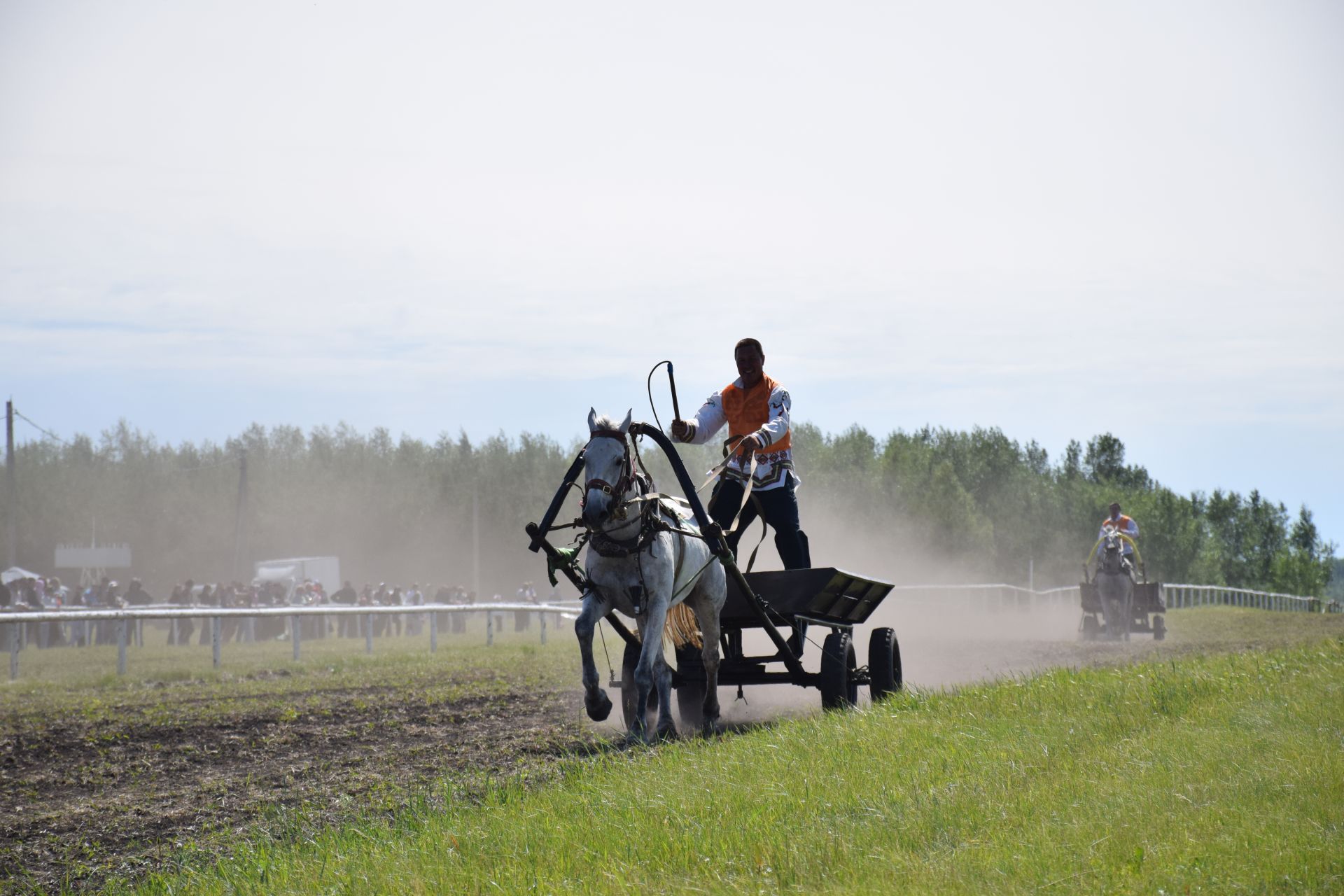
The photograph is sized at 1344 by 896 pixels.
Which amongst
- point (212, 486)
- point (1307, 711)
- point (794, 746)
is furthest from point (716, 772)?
point (212, 486)

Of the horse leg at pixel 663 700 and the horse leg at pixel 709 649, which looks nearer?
the horse leg at pixel 663 700

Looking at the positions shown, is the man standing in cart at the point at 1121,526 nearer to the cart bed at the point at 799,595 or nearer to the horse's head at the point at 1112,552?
the horse's head at the point at 1112,552

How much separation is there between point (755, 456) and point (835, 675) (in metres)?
1.94

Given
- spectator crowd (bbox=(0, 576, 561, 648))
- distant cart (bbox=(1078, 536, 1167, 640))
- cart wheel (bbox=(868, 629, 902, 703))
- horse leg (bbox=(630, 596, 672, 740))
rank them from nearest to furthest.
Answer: horse leg (bbox=(630, 596, 672, 740)), cart wheel (bbox=(868, 629, 902, 703)), distant cart (bbox=(1078, 536, 1167, 640)), spectator crowd (bbox=(0, 576, 561, 648))

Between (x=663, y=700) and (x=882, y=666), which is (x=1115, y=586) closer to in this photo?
(x=882, y=666)

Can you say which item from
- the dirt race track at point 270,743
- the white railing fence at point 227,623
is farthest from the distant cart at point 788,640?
the white railing fence at point 227,623

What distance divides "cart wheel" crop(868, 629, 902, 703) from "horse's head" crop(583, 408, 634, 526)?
313cm

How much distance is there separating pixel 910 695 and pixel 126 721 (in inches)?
319

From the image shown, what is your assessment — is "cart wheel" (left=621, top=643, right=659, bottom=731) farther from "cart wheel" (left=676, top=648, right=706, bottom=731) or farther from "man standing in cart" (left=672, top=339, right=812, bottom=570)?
"man standing in cart" (left=672, top=339, right=812, bottom=570)

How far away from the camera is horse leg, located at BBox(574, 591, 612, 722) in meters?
9.27

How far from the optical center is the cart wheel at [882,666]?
35.4 feet

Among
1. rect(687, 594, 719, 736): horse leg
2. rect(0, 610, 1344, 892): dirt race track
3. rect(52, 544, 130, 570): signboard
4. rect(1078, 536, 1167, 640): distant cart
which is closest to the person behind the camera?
rect(0, 610, 1344, 892): dirt race track

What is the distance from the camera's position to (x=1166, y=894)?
177 inches

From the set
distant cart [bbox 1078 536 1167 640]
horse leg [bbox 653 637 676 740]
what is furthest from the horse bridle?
distant cart [bbox 1078 536 1167 640]
